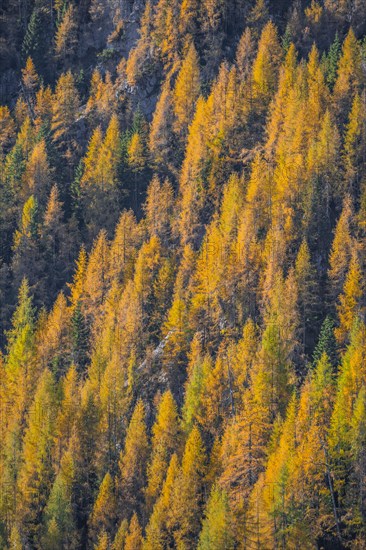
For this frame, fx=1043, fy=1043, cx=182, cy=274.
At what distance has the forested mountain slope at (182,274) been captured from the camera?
96.7 m

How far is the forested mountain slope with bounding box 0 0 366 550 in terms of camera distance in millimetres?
96688

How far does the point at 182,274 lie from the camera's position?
12456 cm

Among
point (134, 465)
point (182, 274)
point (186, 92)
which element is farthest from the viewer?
point (186, 92)

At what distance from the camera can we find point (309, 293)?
11412 centimetres

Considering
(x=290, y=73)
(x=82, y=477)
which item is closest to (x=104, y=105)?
(x=290, y=73)

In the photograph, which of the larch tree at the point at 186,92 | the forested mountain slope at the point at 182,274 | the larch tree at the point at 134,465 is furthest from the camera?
the larch tree at the point at 186,92

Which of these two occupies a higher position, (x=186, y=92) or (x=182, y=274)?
(x=186, y=92)

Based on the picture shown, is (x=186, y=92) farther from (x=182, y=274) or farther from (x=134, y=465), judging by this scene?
(x=134, y=465)

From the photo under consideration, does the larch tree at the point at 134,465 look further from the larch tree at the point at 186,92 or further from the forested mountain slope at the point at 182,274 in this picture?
Answer: the larch tree at the point at 186,92

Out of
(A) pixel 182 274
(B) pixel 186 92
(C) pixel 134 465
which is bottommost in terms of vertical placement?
(C) pixel 134 465

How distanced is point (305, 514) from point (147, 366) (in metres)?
31.1

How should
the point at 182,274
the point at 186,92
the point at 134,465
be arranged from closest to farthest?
the point at 134,465 → the point at 182,274 → the point at 186,92

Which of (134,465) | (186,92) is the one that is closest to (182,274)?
(134,465)

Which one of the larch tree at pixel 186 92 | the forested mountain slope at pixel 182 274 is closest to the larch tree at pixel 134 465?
the forested mountain slope at pixel 182 274
